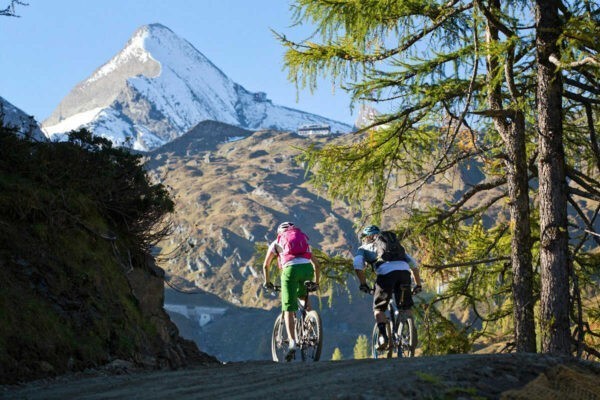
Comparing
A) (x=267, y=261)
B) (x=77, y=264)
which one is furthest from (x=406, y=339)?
(x=77, y=264)

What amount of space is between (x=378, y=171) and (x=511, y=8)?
300cm

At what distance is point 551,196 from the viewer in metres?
9.80

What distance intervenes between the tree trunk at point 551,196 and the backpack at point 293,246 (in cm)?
313

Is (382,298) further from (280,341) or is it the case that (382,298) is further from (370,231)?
(280,341)

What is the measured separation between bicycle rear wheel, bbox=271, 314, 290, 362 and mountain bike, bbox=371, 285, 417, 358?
117 cm

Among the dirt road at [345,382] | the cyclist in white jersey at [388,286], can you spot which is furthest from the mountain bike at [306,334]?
the dirt road at [345,382]

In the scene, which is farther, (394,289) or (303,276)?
(394,289)

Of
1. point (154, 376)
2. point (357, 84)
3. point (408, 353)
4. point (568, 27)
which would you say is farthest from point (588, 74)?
point (154, 376)

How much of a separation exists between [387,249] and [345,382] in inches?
165

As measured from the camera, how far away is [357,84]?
1062 centimetres

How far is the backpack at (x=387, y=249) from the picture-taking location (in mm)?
9367

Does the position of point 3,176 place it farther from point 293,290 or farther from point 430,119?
point 430,119

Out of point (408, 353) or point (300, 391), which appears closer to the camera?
point (300, 391)

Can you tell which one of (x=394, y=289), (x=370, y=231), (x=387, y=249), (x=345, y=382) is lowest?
(x=345, y=382)
